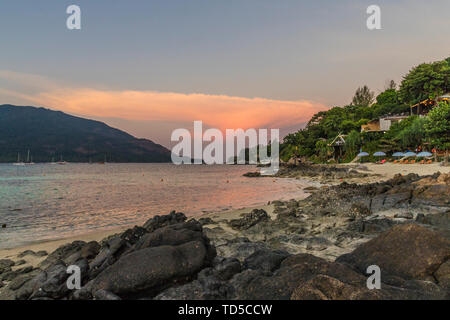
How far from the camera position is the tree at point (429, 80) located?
53250 mm

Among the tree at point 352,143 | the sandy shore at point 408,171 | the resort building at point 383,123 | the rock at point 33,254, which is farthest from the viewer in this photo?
the resort building at point 383,123

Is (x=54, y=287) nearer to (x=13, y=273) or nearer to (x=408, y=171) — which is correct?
(x=13, y=273)

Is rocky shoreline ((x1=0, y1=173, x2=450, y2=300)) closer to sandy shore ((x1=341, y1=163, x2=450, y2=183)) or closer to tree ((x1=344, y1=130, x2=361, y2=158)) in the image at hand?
sandy shore ((x1=341, y1=163, x2=450, y2=183))

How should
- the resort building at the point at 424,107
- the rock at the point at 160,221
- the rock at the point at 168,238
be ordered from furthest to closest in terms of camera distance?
1. the resort building at the point at 424,107
2. the rock at the point at 160,221
3. the rock at the point at 168,238

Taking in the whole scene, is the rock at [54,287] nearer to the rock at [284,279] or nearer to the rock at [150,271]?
the rock at [150,271]

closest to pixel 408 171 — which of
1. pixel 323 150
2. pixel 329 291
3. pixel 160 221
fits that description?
pixel 160 221

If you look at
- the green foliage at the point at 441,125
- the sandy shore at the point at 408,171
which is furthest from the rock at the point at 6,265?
the green foliage at the point at 441,125

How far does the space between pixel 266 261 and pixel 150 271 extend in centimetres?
211

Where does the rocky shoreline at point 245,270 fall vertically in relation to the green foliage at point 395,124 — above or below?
below

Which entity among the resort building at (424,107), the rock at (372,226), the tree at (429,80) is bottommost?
the rock at (372,226)

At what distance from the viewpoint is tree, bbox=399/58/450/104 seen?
5325 cm

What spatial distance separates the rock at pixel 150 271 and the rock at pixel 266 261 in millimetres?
863

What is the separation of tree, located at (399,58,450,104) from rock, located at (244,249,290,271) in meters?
68.1
